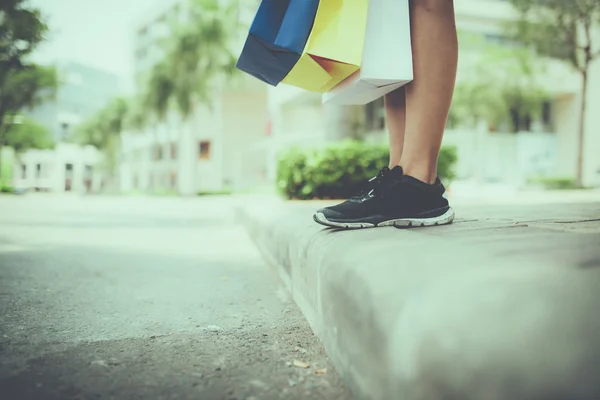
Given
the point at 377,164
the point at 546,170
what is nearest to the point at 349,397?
the point at 377,164

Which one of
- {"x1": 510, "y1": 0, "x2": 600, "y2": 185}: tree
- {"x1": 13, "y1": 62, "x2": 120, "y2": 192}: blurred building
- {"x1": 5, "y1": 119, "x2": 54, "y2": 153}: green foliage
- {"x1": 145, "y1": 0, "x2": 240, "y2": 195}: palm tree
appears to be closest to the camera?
{"x1": 510, "y1": 0, "x2": 600, "y2": 185}: tree

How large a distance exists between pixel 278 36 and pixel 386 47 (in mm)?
370

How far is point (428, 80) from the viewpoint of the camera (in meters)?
1.55

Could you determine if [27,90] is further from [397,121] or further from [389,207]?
[389,207]

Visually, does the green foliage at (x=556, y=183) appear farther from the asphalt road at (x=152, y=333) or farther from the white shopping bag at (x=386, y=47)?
the white shopping bag at (x=386, y=47)

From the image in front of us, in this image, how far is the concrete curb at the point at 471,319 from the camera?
59 centimetres

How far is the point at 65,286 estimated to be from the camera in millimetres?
2070

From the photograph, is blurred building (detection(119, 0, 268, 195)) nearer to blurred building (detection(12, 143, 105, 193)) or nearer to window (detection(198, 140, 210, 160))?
window (detection(198, 140, 210, 160))

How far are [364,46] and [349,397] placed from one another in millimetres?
1120

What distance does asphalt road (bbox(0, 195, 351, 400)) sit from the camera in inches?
39.7

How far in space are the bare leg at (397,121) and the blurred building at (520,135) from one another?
896 inches

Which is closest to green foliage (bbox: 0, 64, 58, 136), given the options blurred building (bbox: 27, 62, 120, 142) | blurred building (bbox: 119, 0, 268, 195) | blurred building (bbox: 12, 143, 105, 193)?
blurred building (bbox: 119, 0, 268, 195)

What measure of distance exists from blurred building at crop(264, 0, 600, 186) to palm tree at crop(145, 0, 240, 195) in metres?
5.68

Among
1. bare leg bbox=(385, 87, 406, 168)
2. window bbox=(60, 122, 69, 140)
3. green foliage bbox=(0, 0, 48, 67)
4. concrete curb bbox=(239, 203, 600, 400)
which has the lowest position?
concrete curb bbox=(239, 203, 600, 400)
